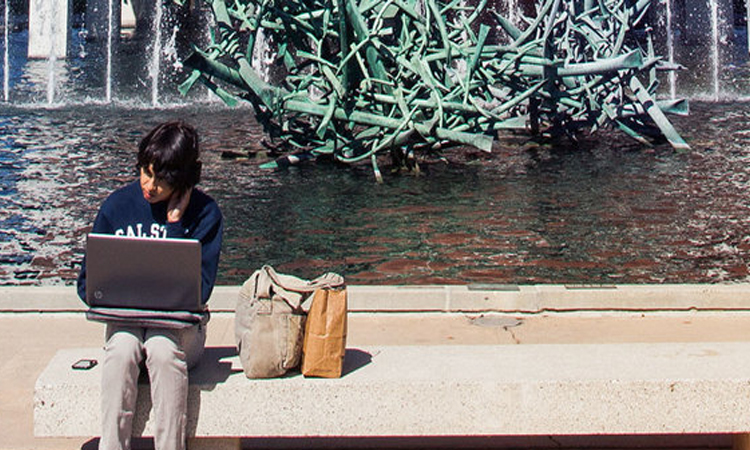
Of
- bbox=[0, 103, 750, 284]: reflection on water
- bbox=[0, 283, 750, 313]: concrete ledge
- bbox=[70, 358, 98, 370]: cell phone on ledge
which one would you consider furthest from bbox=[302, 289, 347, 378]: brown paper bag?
bbox=[0, 103, 750, 284]: reflection on water

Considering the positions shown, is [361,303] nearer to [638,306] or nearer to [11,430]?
[638,306]

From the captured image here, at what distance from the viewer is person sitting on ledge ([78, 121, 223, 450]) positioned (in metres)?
5.02

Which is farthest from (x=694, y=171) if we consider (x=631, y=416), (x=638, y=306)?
(x=631, y=416)

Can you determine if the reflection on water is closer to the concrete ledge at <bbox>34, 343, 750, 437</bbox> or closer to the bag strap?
the bag strap

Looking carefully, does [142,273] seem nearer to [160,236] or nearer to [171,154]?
[160,236]

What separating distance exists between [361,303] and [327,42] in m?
7.17

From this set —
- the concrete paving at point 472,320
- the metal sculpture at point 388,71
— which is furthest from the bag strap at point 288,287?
the metal sculpture at point 388,71

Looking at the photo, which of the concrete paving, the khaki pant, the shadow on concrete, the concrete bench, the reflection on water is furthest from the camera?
the reflection on water

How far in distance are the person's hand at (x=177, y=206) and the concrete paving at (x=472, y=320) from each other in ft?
6.69

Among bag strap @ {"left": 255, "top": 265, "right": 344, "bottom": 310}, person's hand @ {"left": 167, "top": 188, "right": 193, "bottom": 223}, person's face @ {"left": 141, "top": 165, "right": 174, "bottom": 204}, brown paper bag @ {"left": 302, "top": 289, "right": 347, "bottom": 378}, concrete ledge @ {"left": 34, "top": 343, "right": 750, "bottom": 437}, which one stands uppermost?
person's face @ {"left": 141, "top": 165, "right": 174, "bottom": 204}

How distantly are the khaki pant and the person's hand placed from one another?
1.74 feet

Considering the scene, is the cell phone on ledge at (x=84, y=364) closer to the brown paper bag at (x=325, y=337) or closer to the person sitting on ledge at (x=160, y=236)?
the person sitting on ledge at (x=160, y=236)

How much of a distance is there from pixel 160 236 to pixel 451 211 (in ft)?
24.0

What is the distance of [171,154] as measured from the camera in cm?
521
